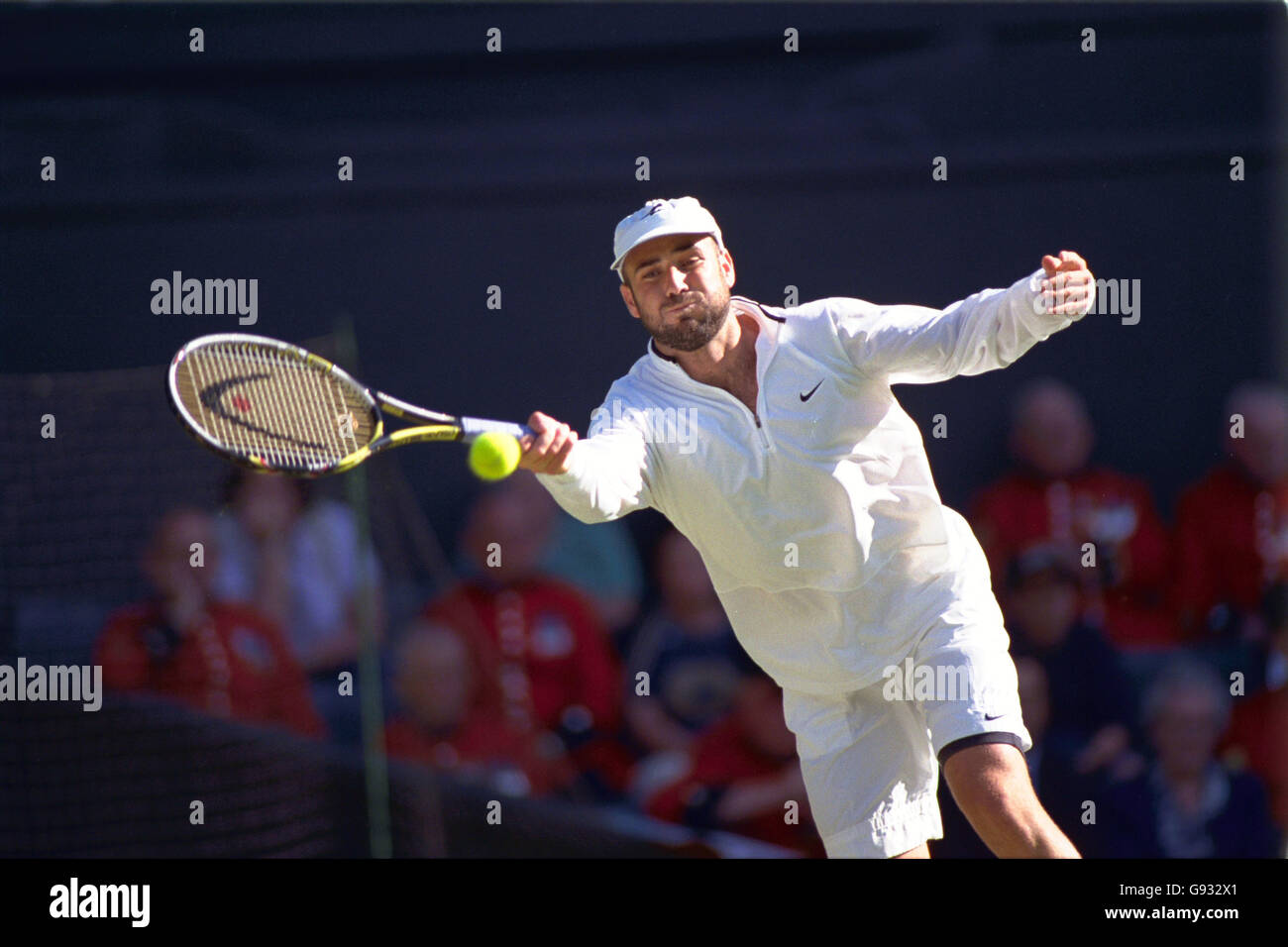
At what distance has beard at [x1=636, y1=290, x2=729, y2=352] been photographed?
11.7 ft

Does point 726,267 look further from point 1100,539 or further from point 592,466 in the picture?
point 1100,539

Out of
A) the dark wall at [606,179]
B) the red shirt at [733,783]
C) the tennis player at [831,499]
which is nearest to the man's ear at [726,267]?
the tennis player at [831,499]

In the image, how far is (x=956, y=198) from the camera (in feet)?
18.1

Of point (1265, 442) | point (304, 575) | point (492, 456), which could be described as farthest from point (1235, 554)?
point (492, 456)

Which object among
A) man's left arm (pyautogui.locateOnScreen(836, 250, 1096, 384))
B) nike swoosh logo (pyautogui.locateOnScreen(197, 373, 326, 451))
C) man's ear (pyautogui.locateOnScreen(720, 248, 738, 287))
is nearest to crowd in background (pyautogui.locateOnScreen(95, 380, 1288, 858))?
man's ear (pyautogui.locateOnScreen(720, 248, 738, 287))

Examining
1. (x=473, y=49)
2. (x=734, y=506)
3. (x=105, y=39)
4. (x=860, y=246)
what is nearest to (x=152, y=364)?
(x=105, y=39)

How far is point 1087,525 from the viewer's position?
16.5 feet

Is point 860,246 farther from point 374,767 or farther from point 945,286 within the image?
point 374,767

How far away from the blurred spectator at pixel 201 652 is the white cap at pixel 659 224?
1828 mm

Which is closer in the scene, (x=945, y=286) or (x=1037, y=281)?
(x=1037, y=281)

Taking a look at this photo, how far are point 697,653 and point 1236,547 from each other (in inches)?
61.2
